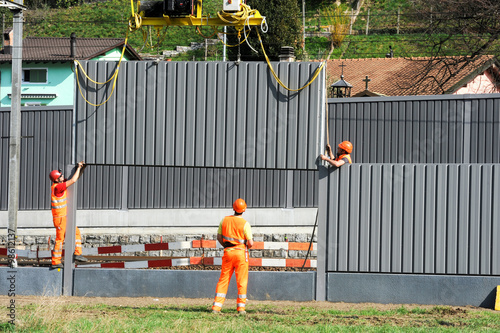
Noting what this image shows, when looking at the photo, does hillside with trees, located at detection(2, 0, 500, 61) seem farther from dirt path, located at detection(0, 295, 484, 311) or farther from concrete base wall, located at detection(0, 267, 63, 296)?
concrete base wall, located at detection(0, 267, 63, 296)

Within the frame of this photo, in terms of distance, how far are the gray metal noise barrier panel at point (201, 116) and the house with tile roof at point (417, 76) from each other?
1489 cm

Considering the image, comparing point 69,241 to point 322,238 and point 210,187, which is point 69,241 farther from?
point 210,187

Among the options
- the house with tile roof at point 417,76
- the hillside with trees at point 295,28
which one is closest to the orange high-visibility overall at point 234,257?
the house with tile roof at point 417,76

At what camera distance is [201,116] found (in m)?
11.3

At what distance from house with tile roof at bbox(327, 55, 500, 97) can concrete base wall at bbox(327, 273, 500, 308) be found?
1542cm

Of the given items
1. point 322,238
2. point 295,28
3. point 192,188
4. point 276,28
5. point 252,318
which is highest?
point 295,28

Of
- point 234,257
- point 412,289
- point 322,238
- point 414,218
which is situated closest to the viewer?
point 234,257

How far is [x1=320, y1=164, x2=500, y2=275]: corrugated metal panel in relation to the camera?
10.4m

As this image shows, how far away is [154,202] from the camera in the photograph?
18.3 metres

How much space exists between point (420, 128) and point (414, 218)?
20.7 feet

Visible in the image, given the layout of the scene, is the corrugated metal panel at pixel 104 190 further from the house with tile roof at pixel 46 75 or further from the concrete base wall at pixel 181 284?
the house with tile roof at pixel 46 75

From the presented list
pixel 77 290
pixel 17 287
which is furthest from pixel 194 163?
pixel 17 287

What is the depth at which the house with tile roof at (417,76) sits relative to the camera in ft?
92.5

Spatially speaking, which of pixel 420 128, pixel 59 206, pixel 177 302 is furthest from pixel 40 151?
pixel 420 128
